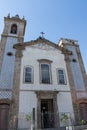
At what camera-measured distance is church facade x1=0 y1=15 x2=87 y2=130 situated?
40.4 feet

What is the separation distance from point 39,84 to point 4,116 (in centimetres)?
462

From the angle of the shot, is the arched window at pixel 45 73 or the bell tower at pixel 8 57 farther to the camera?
the arched window at pixel 45 73

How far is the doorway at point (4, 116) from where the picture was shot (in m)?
11.4

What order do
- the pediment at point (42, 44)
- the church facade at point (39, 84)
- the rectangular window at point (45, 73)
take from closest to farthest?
the church facade at point (39, 84) → the rectangular window at point (45, 73) → the pediment at point (42, 44)

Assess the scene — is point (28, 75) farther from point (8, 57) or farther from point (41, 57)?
point (8, 57)

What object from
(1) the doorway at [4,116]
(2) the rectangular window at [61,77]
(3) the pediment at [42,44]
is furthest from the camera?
(3) the pediment at [42,44]

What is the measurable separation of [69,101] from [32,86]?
4.19 metres

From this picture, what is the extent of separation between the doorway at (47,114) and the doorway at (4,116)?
3314 millimetres

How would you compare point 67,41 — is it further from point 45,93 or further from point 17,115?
point 17,115

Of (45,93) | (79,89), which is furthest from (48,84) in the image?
(79,89)

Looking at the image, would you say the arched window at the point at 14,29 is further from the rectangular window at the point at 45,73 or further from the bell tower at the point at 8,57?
the rectangular window at the point at 45,73

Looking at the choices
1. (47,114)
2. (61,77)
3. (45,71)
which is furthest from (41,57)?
(47,114)

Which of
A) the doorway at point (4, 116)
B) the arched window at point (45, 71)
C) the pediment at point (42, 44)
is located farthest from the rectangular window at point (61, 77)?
the doorway at point (4, 116)

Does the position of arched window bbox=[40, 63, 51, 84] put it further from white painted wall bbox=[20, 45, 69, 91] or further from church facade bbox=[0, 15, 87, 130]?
white painted wall bbox=[20, 45, 69, 91]
